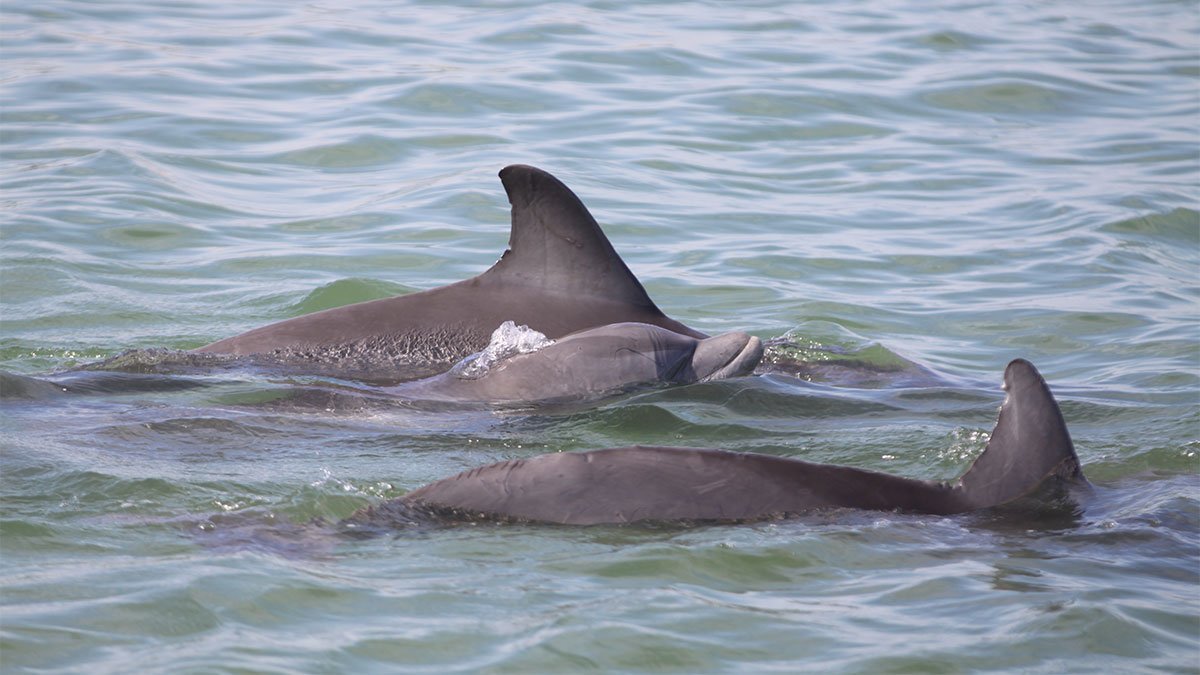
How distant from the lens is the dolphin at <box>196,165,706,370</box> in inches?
294

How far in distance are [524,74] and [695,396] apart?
9469 mm

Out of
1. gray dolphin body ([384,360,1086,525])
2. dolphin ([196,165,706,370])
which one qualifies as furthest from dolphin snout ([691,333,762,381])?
gray dolphin body ([384,360,1086,525])

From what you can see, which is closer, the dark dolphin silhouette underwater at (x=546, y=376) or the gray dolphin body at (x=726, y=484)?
the gray dolphin body at (x=726, y=484)

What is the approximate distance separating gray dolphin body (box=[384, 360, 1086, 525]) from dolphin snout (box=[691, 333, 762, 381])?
80.4 inches

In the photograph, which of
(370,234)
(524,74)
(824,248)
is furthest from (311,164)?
(824,248)

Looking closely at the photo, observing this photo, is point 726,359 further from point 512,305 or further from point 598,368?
point 512,305

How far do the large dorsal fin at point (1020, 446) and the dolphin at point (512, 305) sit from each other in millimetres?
2674

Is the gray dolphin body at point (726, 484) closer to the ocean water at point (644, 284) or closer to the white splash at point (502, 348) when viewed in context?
the ocean water at point (644, 284)

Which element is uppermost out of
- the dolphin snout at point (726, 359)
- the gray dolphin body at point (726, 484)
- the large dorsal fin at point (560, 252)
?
the large dorsal fin at point (560, 252)

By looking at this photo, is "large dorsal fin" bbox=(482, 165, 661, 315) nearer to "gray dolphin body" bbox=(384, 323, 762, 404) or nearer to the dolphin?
the dolphin

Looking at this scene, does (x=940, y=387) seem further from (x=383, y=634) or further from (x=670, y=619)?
(x=383, y=634)

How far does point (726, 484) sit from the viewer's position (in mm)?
5027

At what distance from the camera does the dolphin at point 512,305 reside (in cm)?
746

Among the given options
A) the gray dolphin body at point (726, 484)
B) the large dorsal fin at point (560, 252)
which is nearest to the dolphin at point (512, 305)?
the large dorsal fin at point (560, 252)
